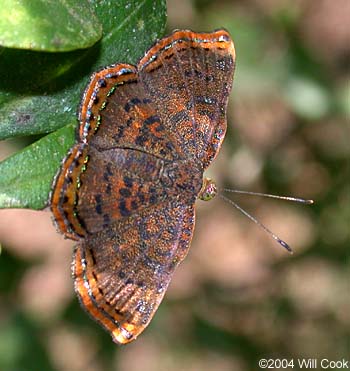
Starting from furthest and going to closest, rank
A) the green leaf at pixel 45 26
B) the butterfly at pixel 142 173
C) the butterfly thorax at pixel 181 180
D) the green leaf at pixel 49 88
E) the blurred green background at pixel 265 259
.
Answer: the blurred green background at pixel 265 259 → the butterfly thorax at pixel 181 180 → the butterfly at pixel 142 173 → the green leaf at pixel 49 88 → the green leaf at pixel 45 26

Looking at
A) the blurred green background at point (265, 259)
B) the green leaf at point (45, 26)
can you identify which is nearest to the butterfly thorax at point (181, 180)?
the green leaf at point (45, 26)

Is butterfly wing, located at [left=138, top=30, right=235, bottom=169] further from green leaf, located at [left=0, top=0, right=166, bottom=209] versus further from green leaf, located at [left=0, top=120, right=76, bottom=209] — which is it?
green leaf, located at [left=0, top=120, right=76, bottom=209]

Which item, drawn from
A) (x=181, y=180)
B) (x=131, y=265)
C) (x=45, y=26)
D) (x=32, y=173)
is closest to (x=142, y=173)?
(x=181, y=180)

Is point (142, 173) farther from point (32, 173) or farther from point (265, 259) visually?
point (265, 259)

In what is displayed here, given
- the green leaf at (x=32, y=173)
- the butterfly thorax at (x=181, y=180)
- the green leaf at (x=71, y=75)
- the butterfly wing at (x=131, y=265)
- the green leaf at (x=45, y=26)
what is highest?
the green leaf at (x=45, y=26)

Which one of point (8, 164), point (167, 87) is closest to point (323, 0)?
point (167, 87)

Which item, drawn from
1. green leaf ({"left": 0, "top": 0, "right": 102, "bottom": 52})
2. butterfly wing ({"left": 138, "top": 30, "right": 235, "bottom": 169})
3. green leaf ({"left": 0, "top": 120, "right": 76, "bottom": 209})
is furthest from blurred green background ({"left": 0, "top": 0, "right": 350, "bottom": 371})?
green leaf ({"left": 0, "top": 0, "right": 102, "bottom": 52})

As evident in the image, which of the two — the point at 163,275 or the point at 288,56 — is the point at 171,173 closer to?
the point at 163,275

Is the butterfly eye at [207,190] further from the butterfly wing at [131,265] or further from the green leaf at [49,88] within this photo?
the green leaf at [49,88]
